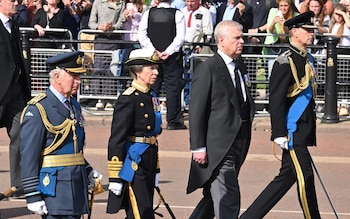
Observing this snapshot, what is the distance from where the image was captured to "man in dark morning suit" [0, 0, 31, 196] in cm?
1009

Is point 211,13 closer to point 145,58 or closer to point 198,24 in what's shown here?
point 198,24

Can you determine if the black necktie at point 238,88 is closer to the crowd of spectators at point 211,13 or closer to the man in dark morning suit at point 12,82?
the man in dark morning suit at point 12,82

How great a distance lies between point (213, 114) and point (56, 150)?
157cm

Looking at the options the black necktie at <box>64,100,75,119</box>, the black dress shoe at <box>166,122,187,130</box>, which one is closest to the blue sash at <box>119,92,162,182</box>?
the black necktie at <box>64,100,75,119</box>

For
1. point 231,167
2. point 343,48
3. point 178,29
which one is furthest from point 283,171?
point 343,48

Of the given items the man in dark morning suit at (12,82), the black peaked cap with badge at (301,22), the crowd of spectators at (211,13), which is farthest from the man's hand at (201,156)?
the crowd of spectators at (211,13)

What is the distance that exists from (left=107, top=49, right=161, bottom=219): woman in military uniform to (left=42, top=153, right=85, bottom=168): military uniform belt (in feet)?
2.46

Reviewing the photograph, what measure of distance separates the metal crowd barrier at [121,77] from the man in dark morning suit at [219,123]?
7236 mm

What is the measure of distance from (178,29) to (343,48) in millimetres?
2565

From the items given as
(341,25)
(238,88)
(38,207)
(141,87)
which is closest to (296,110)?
(238,88)

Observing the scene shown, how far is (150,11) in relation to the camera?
14.1m

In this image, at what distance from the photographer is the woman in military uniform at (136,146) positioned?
7.70m

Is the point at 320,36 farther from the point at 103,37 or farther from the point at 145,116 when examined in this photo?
the point at 145,116

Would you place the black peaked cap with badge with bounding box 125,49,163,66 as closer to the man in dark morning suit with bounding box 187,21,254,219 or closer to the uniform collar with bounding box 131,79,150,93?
the uniform collar with bounding box 131,79,150,93
